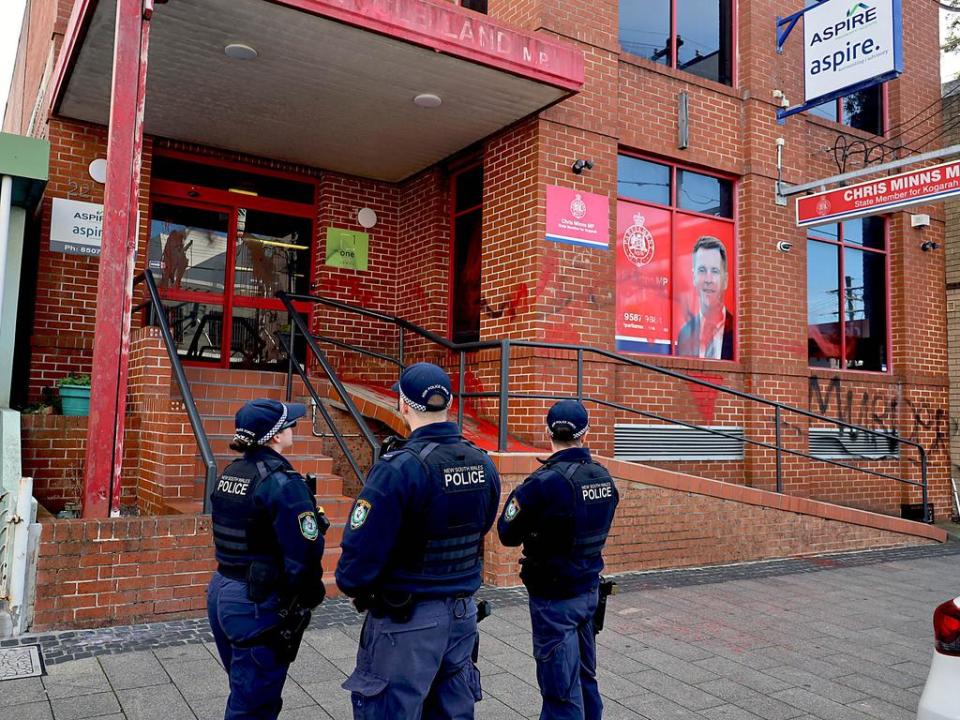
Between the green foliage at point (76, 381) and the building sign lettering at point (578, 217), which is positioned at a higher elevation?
the building sign lettering at point (578, 217)

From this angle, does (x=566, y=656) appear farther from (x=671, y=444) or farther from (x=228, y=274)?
(x=228, y=274)

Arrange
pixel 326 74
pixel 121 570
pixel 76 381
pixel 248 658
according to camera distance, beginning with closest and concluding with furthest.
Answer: pixel 248 658 < pixel 121 570 < pixel 326 74 < pixel 76 381

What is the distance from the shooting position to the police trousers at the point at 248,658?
321cm

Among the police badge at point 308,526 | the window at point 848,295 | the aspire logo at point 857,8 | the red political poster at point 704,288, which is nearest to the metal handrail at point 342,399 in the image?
the police badge at point 308,526

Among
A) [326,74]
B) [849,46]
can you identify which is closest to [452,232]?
[326,74]

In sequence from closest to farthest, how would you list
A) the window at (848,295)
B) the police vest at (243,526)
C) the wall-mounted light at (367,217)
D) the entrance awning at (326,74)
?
1. the police vest at (243,526)
2. the entrance awning at (326,74)
3. the wall-mounted light at (367,217)
4. the window at (848,295)

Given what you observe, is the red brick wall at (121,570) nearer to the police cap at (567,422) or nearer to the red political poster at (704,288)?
the police cap at (567,422)

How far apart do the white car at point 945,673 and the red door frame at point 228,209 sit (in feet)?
27.7

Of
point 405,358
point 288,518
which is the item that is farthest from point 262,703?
point 405,358

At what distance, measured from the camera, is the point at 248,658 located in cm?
325

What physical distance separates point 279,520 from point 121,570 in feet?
9.12

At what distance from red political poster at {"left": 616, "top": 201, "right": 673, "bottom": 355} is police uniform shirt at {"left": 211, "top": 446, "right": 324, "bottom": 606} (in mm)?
6404

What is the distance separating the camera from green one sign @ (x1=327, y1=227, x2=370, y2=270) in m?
10.4

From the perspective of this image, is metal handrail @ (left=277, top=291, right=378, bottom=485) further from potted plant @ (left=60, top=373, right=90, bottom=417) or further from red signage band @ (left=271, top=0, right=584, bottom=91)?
red signage band @ (left=271, top=0, right=584, bottom=91)
